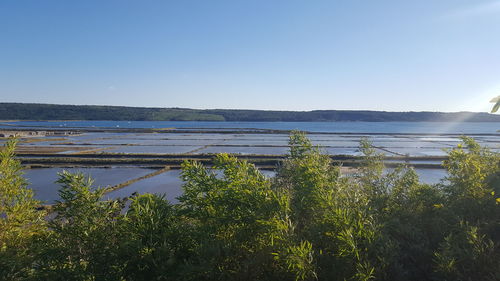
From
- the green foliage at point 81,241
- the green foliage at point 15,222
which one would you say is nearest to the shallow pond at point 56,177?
the green foliage at point 15,222

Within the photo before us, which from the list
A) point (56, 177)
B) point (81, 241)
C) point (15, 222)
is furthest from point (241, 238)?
point (56, 177)

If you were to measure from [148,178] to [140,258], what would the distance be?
36087mm

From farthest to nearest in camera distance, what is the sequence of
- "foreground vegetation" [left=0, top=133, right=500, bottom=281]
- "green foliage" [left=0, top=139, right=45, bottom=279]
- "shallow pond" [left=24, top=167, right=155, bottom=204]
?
"shallow pond" [left=24, top=167, right=155, bottom=204] → "green foliage" [left=0, top=139, right=45, bottom=279] → "foreground vegetation" [left=0, top=133, right=500, bottom=281]

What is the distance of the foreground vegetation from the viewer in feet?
25.0

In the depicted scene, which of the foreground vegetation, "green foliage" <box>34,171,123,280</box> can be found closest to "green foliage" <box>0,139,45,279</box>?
the foreground vegetation

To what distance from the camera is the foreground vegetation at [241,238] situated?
7621 mm

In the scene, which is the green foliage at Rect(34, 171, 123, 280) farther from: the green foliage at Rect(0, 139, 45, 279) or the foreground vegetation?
the green foliage at Rect(0, 139, 45, 279)

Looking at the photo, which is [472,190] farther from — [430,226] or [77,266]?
[77,266]

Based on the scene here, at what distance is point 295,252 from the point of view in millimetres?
6910

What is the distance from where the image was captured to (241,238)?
324 inches

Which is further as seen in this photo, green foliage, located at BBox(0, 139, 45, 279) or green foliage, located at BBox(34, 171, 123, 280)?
green foliage, located at BBox(0, 139, 45, 279)

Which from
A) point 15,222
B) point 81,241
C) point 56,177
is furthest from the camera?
point 56,177

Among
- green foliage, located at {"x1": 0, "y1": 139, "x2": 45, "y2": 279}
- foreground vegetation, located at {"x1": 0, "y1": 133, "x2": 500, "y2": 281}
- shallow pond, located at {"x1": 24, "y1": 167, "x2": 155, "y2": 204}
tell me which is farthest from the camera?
shallow pond, located at {"x1": 24, "y1": 167, "x2": 155, "y2": 204}

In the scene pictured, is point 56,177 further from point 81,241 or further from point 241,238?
point 241,238
